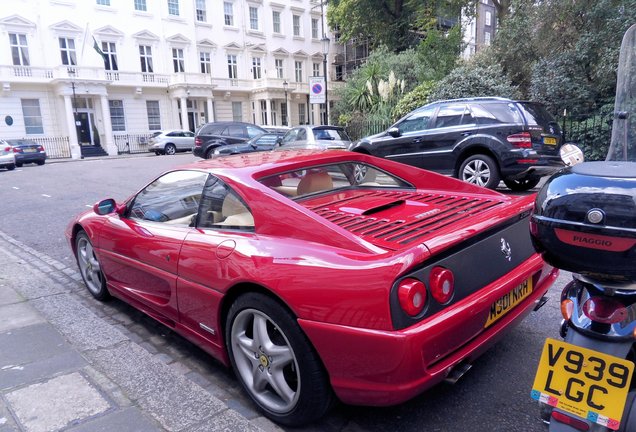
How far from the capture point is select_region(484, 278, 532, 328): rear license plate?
238 cm

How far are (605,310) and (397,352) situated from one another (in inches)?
31.8

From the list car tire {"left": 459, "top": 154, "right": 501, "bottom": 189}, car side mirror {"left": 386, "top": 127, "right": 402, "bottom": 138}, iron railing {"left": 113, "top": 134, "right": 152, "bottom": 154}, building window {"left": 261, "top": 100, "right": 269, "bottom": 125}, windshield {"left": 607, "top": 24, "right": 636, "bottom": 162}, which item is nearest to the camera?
windshield {"left": 607, "top": 24, "right": 636, "bottom": 162}

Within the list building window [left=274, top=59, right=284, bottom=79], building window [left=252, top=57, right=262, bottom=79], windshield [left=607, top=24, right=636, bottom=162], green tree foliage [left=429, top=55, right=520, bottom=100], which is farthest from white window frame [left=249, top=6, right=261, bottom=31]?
windshield [left=607, top=24, right=636, bottom=162]

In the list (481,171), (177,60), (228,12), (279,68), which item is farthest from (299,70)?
(481,171)

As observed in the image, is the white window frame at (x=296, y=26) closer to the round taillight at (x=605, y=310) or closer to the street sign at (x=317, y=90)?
the street sign at (x=317, y=90)

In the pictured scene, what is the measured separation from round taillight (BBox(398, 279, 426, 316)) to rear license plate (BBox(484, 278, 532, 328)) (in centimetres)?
52

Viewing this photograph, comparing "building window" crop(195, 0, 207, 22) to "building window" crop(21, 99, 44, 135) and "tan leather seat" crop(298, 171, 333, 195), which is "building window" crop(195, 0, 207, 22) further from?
"tan leather seat" crop(298, 171, 333, 195)

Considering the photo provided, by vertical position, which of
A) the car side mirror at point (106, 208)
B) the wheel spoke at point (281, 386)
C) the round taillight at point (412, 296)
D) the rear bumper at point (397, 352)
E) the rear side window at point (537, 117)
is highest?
the rear side window at point (537, 117)

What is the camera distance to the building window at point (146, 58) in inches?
1356

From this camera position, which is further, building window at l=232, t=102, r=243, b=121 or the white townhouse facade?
building window at l=232, t=102, r=243, b=121

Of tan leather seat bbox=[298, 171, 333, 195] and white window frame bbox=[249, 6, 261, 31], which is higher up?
white window frame bbox=[249, 6, 261, 31]

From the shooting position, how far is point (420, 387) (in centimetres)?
204

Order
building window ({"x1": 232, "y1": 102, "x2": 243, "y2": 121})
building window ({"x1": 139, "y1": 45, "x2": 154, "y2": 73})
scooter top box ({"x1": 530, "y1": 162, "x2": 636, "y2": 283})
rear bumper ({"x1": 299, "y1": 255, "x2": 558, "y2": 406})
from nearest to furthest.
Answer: scooter top box ({"x1": 530, "y1": 162, "x2": 636, "y2": 283})
rear bumper ({"x1": 299, "y1": 255, "x2": 558, "y2": 406})
building window ({"x1": 139, "y1": 45, "x2": 154, "y2": 73})
building window ({"x1": 232, "y1": 102, "x2": 243, "y2": 121})

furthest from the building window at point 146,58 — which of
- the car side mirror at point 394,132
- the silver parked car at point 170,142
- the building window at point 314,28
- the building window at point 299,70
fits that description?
the car side mirror at point 394,132
